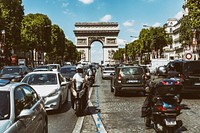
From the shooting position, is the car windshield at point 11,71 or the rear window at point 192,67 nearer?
the rear window at point 192,67

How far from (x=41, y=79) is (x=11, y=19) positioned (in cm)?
3613

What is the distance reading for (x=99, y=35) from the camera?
150875 millimetres

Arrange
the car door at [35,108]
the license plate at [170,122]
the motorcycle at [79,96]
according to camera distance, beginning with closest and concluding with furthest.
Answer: the car door at [35,108] < the license plate at [170,122] < the motorcycle at [79,96]

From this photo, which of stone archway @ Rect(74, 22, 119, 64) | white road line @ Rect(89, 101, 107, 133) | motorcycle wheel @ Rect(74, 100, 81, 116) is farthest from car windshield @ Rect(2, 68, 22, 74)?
stone archway @ Rect(74, 22, 119, 64)

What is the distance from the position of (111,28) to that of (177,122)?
470 feet

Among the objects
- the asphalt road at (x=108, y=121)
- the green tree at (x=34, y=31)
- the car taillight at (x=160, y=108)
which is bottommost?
the asphalt road at (x=108, y=121)

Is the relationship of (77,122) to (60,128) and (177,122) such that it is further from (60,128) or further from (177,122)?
(177,122)

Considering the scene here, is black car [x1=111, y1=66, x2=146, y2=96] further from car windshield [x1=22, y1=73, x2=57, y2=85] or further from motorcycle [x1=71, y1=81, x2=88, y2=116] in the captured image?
motorcycle [x1=71, y1=81, x2=88, y2=116]

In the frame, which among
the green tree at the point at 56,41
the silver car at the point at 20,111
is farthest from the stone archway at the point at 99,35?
the silver car at the point at 20,111

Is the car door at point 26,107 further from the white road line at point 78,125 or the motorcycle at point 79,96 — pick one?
the motorcycle at point 79,96

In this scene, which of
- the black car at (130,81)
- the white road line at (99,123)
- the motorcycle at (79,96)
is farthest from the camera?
the black car at (130,81)

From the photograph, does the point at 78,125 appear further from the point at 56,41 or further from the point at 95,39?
the point at 95,39

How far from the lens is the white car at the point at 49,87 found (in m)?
11.8

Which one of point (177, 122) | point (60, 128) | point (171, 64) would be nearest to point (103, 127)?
point (60, 128)
